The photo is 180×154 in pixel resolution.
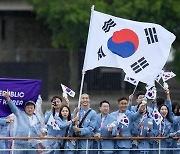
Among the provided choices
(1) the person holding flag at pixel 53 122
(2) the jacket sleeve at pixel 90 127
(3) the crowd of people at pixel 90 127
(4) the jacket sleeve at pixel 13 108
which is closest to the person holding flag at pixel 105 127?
(3) the crowd of people at pixel 90 127

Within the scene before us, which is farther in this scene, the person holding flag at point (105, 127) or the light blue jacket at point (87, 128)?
the person holding flag at point (105, 127)

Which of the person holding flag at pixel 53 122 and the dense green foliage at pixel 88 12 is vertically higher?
the dense green foliage at pixel 88 12

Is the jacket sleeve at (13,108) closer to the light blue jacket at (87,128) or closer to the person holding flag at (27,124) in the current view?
the person holding flag at (27,124)

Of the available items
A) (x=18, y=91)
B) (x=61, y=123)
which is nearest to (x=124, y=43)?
(x=61, y=123)

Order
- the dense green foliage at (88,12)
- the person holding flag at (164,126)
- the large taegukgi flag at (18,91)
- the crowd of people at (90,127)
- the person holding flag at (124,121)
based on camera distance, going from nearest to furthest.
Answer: the crowd of people at (90,127)
the person holding flag at (124,121)
the large taegukgi flag at (18,91)
the person holding flag at (164,126)
the dense green foliage at (88,12)

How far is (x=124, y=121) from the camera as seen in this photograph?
17.6 meters

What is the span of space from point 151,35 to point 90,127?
7.00 feet

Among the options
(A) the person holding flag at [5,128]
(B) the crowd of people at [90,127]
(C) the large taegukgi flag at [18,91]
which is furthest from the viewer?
(C) the large taegukgi flag at [18,91]

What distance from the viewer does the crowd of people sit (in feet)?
57.1

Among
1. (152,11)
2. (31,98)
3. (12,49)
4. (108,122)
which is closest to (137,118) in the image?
(108,122)

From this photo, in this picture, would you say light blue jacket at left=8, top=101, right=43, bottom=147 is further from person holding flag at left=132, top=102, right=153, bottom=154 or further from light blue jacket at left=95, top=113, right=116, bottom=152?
person holding flag at left=132, top=102, right=153, bottom=154

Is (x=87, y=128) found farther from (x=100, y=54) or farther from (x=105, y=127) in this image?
(x=100, y=54)

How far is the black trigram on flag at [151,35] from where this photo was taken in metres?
17.8

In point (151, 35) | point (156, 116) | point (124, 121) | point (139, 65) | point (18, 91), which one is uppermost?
point (151, 35)
